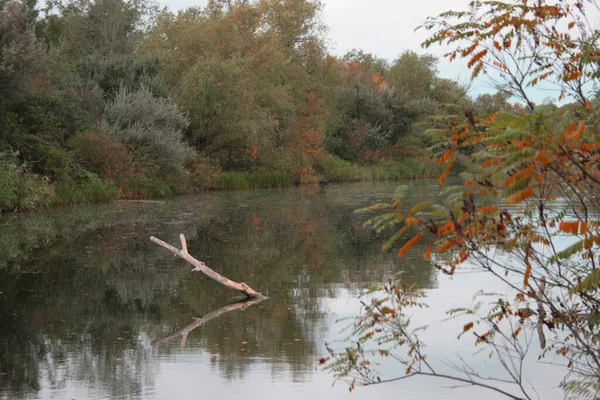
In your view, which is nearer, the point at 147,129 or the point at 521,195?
the point at 521,195

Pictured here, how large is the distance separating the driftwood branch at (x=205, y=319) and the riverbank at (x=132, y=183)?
48.7 feet

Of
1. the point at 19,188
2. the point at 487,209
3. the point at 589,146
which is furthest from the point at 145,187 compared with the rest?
the point at 589,146

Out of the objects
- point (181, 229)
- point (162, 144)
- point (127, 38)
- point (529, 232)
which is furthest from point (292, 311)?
point (127, 38)

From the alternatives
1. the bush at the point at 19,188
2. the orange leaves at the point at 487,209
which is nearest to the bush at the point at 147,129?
the bush at the point at 19,188

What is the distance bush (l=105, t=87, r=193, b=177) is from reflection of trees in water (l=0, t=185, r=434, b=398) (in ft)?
32.1

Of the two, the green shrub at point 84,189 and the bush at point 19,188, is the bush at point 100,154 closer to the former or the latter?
the green shrub at point 84,189

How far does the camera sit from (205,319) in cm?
898

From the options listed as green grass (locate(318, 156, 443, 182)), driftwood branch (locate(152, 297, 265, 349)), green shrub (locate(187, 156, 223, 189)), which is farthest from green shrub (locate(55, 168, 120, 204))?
green grass (locate(318, 156, 443, 182))

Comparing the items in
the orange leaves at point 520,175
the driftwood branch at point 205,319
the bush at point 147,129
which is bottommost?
the driftwood branch at point 205,319

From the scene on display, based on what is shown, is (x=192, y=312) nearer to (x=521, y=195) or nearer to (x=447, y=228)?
(x=447, y=228)

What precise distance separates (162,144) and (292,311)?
23471 millimetres

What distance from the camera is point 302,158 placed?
153ft

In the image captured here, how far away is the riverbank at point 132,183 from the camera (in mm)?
23625

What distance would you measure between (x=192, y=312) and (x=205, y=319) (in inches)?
20.1
